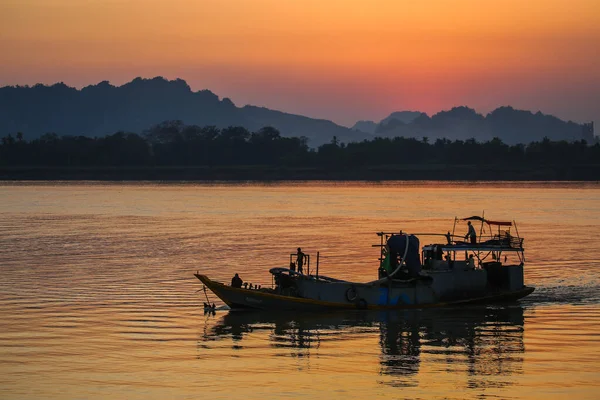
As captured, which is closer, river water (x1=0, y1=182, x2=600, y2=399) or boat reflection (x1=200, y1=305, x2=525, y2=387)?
river water (x1=0, y1=182, x2=600, y2=399)

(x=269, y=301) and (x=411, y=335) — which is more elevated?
(x=269, y=301)

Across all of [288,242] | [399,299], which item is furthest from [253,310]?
[288,242]

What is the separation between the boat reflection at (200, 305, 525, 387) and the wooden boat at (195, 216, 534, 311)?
40 centimetres

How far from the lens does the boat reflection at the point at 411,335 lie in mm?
25844

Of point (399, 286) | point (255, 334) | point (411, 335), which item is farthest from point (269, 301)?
point (411, 335)

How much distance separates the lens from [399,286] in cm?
3475

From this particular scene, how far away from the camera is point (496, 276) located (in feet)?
124

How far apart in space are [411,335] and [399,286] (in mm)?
4405

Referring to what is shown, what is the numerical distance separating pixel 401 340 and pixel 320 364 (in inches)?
173

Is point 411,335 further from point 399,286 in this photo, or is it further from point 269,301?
point 269,301

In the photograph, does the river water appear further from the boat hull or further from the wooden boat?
the wooden boat

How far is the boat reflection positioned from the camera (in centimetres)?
2584

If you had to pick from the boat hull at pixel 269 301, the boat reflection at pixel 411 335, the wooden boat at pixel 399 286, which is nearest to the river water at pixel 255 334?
the boat reflection at pixel 411 335

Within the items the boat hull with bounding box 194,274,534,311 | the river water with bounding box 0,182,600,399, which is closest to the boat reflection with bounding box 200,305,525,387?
the river water with bounding box 0,182,600,399
